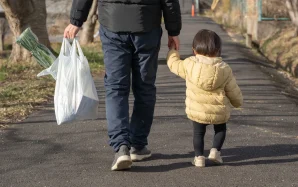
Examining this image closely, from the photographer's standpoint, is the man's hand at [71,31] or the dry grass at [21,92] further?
the dry grass at [21,92]

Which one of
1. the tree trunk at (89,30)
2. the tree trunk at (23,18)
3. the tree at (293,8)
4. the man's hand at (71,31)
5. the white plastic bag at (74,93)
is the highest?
the man's hand at (71,31)

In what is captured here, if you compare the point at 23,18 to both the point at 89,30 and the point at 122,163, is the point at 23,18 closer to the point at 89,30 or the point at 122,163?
the point at 122,163

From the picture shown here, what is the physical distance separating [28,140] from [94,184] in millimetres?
1822

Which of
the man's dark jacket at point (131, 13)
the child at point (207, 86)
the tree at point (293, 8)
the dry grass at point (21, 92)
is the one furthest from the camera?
the tree at point (293, 8)

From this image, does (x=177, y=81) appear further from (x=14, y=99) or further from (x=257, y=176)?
(x=257, y=176)

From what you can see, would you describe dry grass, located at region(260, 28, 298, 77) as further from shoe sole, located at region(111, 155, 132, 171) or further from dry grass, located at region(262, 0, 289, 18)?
shoe sole, located at region(111, 155, 132, 171)

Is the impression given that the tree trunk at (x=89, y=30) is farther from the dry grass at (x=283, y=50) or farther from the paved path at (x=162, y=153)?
the paved path at (x=162, y=153)

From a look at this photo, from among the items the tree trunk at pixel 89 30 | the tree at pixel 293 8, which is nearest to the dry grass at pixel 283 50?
the tree at pixel 293 8

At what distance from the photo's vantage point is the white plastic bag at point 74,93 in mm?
5516

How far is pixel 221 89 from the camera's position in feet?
17.9

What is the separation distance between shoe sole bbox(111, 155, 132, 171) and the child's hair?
1.01m

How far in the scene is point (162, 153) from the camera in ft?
19.7

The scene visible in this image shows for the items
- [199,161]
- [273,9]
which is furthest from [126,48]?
[273,9]

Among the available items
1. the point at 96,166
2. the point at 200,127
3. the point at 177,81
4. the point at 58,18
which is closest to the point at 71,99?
the point at 96,166
